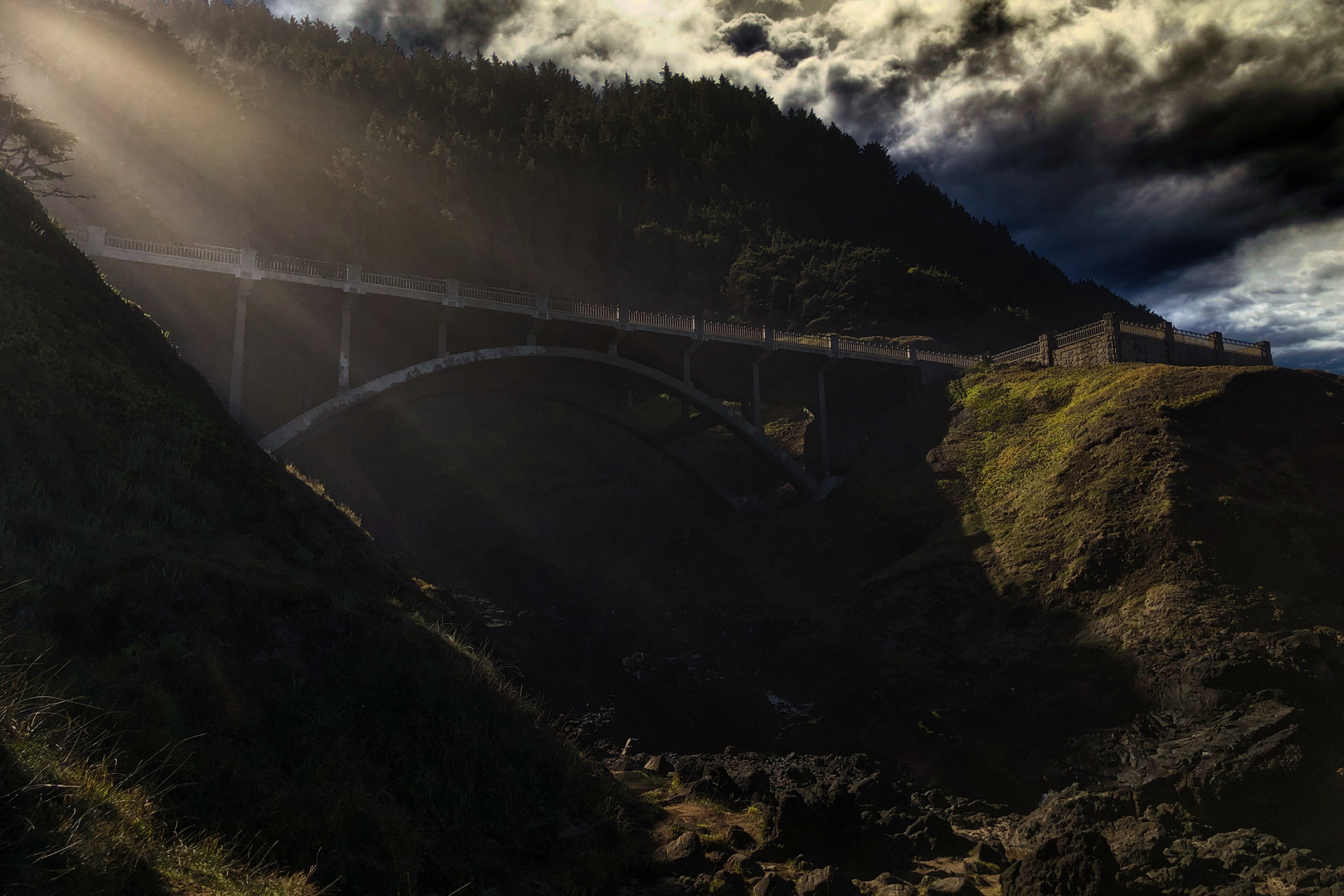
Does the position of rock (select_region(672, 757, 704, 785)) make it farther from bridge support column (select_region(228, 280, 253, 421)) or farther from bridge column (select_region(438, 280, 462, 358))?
bridge column (select_region(438, 280, 462, 358))

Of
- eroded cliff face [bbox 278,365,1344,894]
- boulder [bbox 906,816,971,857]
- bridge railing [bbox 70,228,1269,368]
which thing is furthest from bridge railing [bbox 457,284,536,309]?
boulder [bbox 906,816,971,857]

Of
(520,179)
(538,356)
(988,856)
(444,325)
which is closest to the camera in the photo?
(988,856)

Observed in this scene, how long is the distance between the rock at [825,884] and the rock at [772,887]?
7.1 inches

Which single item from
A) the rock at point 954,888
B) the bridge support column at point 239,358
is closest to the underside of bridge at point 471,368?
the bridge support column at point 239,358

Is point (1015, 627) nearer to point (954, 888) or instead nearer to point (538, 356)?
point (954, 888)

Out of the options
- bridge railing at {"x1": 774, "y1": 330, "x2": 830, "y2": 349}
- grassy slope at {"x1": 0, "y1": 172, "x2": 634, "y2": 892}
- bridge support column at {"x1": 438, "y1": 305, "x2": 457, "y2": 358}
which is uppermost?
bridge railing at {"x1": 774, "y1": 330, "x2": 830, "y2": 349}

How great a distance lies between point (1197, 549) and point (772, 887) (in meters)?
Answer: 15.7

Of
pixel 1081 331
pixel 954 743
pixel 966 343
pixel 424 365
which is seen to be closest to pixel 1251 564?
pixel 954 743

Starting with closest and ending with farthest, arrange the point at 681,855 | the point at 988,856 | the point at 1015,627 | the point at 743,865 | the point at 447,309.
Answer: the point at 681,855, the point at 743,865, the point at 988,856, the point at 1015,627, the point at 447,309

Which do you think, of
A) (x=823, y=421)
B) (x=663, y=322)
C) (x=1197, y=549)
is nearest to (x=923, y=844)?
(x=1197, y=549)

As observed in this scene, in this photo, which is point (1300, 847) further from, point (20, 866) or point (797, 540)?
point (797, 540)

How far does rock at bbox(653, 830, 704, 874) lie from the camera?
32.6 ft

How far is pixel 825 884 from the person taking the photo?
9.61 metres

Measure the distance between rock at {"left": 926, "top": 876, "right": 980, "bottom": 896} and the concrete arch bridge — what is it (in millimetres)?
22009
